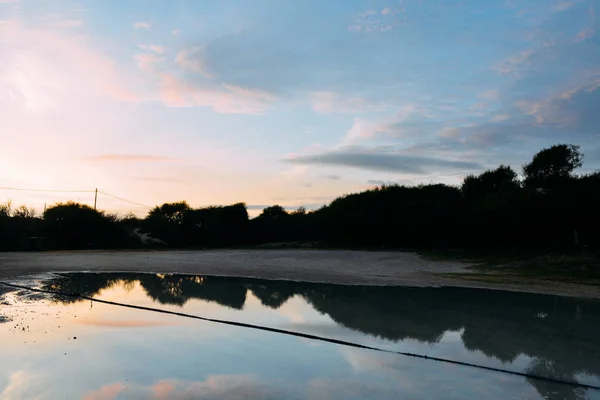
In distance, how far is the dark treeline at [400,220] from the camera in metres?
39.1

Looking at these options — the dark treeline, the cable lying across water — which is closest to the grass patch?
the dark treeline

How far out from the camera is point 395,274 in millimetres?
24250

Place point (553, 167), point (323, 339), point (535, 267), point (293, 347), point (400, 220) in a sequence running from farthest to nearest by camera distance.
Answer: point (400, 220)
point (553, 167)
point (535, 267)
point (323, 339)
point (293, 347)

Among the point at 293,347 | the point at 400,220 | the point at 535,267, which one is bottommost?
the point at 293,347

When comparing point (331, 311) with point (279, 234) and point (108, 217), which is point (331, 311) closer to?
point (108, 217)

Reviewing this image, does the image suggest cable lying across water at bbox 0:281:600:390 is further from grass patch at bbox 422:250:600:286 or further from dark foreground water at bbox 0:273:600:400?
grass patch at bbox 422:250:600:286

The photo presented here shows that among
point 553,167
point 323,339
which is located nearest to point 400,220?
point 553,167

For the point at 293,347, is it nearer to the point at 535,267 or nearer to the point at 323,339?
the point at 323,339

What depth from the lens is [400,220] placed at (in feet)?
168

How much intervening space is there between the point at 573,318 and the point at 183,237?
5550 cm

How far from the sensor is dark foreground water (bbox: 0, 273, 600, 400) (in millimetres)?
6758

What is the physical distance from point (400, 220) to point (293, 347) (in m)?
43.4

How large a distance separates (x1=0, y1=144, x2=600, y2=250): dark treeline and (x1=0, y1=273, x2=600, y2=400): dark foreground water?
25.2 meters

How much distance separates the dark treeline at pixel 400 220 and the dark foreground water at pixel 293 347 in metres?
25.2
